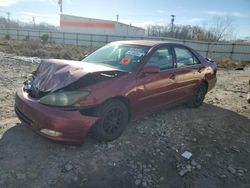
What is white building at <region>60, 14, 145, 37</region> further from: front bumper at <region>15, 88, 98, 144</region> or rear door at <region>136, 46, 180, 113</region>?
front bumper at <region>15, 88, 98, 144</region>

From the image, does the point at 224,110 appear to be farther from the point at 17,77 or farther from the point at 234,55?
the point at 234,55

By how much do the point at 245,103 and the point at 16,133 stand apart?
5531mm

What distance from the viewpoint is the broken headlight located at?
2.91 meters

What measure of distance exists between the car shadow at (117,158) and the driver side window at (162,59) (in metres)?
1.06

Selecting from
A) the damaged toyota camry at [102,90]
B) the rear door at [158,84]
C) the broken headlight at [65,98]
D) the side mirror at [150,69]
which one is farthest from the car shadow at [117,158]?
the side mirror at [150,69]

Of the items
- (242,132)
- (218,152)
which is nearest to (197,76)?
(242,132)

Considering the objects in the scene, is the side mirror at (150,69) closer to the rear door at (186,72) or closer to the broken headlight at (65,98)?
the rear door at (186,72)

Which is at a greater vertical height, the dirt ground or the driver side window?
the driver side window

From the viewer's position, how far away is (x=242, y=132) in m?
4.37

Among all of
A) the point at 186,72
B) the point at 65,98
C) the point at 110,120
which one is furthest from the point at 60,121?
the point at 186,72

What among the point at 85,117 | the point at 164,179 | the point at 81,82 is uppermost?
the point at 81,82

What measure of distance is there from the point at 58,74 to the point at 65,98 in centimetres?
50

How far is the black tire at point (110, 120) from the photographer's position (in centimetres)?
316

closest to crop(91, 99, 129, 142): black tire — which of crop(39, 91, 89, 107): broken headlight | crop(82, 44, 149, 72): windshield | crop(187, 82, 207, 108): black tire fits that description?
crop(39, 91, 89, 107): broken headlight
